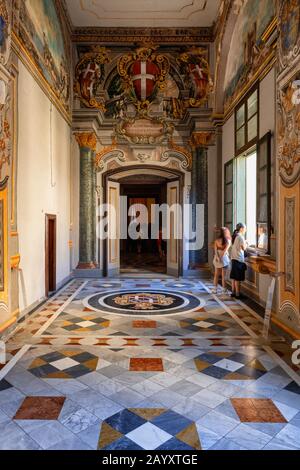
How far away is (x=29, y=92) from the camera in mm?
5539

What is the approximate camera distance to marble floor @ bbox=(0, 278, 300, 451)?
2.30 m

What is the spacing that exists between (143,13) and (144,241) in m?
10.6

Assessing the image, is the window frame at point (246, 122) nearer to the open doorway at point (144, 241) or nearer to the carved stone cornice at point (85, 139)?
the carved stone cornice at point (85, 139)

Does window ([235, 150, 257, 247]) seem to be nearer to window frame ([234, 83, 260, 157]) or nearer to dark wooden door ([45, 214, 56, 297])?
window frame ([234, 83, 260, 157])

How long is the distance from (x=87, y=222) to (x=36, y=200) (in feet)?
11.4

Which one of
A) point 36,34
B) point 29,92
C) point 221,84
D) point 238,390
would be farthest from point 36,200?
point 221,84

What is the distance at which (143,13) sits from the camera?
859 centimetres

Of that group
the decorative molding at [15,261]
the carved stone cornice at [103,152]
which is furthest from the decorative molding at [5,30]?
the carved stone cornice at [103,152]

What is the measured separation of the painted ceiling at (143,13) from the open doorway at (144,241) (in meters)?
4.35

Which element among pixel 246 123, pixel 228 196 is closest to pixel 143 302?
pixel 228 196

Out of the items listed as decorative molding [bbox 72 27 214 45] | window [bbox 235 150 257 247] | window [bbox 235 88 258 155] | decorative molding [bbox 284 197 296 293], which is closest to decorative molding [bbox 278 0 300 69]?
decorative molding [bbox 284 197 296 293]

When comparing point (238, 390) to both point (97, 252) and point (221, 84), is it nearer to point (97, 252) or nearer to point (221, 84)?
point (97, 252)

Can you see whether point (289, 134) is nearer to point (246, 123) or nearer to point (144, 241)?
point (246, 123)

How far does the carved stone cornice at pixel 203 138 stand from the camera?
9.22 m
